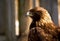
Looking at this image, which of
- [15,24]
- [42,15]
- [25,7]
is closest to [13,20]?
[15,24]

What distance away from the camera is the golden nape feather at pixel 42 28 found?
17.6 feet

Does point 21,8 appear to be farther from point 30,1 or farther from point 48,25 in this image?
point 48,25

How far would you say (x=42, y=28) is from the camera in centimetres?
552

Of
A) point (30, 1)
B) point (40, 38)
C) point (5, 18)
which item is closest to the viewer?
point (40, 38)

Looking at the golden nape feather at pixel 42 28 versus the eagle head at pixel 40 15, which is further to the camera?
the eagle head at pixel 40 15

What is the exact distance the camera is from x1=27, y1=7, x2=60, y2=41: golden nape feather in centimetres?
536

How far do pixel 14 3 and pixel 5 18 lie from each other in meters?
0.76

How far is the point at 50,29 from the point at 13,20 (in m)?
1.91

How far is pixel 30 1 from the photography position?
6688 millimetres

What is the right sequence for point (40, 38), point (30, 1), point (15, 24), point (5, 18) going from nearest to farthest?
point (40, 38) → point (30, 1) → point (15, 24) → point (5, 18)

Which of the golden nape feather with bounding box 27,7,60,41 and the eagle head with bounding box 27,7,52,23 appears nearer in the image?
the golden nape feather with bounding box 27,7,60,41

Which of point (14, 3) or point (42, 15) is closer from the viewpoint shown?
point (42, 15)

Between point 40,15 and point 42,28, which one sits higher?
point 40,15

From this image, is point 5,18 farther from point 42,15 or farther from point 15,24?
point 42,15
